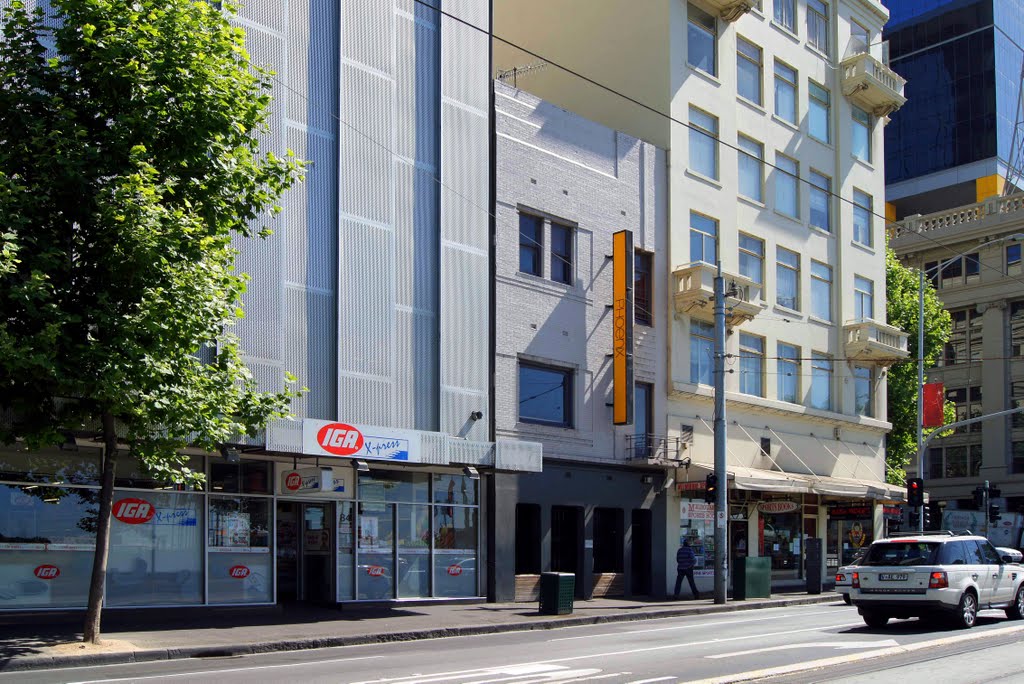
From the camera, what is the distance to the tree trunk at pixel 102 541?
52.0 feet

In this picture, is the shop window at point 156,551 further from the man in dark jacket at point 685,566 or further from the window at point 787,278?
the window at point 787,278

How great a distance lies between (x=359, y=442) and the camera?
21.7 meters

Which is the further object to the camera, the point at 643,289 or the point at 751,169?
the point at 751,169

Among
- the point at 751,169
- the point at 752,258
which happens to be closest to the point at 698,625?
the point at 752,258

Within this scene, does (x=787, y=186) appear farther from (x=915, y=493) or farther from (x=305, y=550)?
(x=305, y=550)

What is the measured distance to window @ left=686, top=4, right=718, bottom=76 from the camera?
3434cm

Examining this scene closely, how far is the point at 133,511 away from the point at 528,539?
1089 centimetres

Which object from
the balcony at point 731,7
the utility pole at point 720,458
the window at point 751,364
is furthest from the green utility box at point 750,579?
the balcony at point 731,7

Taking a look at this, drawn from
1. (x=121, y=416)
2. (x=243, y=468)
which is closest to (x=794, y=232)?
(x=243, y=468)

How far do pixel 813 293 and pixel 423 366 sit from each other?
19.4 metres

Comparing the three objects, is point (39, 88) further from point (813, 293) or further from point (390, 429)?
point (813, 293)

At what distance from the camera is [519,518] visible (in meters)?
28.2

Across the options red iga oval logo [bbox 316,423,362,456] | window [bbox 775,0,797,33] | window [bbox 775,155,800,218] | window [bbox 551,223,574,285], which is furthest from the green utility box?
window [bbox 775,0,797,33]

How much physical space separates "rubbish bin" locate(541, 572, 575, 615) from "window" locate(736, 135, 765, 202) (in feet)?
57.2
